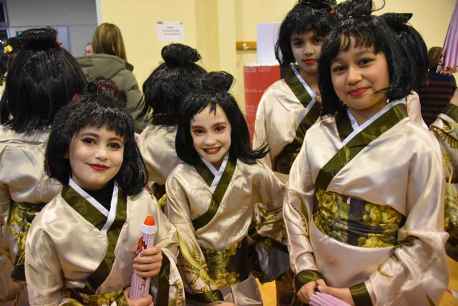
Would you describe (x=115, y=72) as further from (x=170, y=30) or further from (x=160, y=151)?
(x=170, y=30)

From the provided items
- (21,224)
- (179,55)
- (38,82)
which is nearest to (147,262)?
(21,224)

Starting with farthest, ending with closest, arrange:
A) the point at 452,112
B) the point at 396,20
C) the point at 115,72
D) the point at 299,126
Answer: the point at 115,72
the point at 452,112
the point at 299,126
the point at 396,20

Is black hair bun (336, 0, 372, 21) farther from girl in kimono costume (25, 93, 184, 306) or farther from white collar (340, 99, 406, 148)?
girl in kimono costume (25, 93, 184, 306)

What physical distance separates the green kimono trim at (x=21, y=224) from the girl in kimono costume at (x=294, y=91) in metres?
0.89

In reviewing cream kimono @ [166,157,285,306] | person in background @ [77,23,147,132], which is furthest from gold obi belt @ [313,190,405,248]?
person in background @ [77,23,147,132]

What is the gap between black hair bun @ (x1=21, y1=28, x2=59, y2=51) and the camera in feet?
5.42

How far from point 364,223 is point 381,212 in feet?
0.18

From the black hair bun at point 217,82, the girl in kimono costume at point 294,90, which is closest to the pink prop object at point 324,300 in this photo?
the girl in kimono costume at point 294,90

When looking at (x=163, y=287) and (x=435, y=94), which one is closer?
(x=163, y=287)

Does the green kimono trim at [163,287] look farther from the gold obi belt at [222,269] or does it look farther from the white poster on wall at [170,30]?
the white poster on wall at [170,30]

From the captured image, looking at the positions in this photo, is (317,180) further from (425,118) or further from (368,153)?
(425,118)

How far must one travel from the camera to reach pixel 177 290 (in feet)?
4.71

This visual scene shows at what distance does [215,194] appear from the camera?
5.27 ft

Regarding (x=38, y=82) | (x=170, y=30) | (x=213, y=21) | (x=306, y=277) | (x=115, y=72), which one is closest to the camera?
(x=306, y=277)
